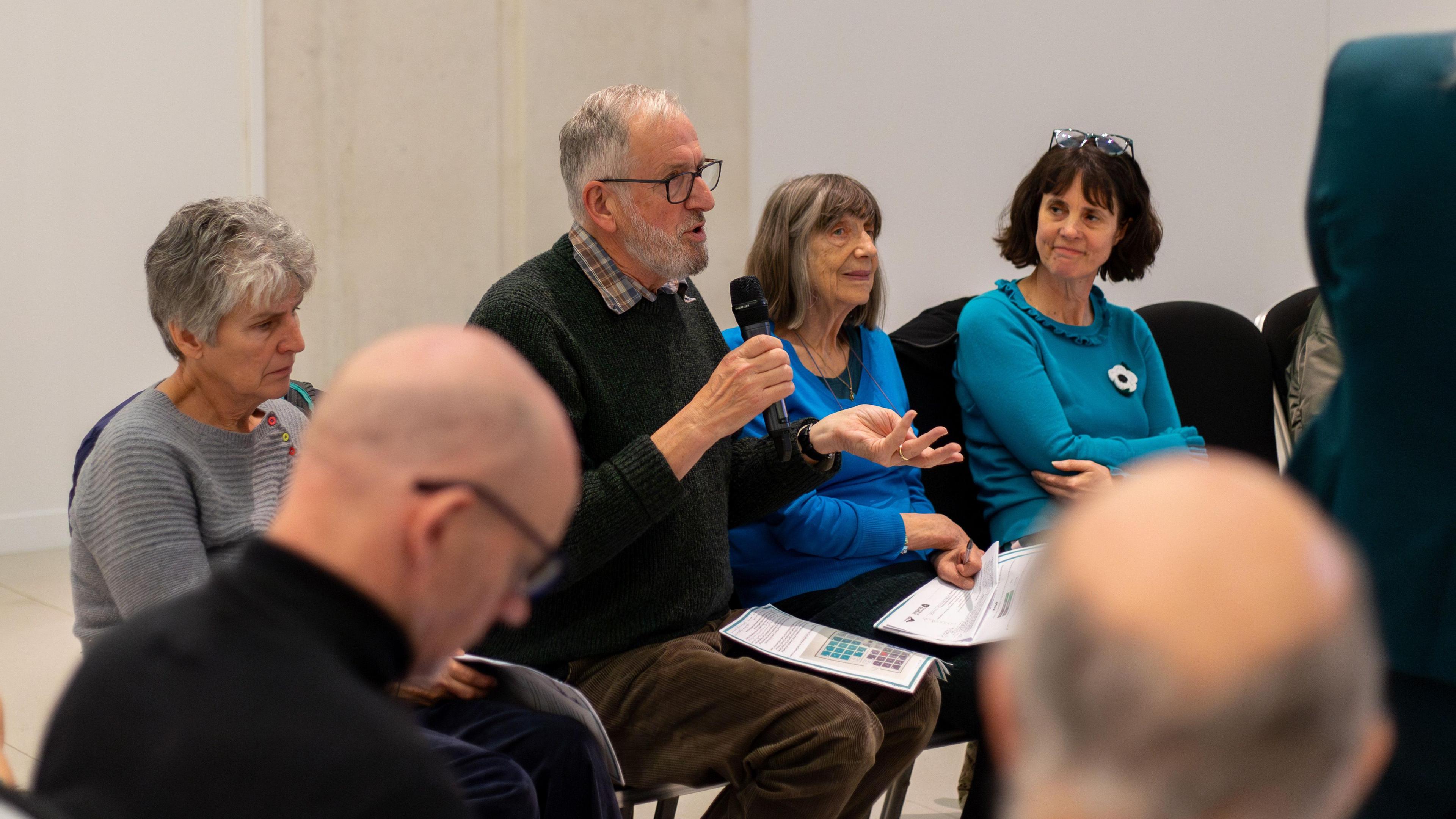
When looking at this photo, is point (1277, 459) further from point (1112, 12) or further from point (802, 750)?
point (1112, 12)

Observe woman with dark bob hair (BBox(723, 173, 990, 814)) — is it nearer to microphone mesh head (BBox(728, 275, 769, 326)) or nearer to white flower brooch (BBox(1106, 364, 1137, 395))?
microphone mesh head (BBox(728, 275, 769, 326))

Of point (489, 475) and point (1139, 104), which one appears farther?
point (1139, 104)

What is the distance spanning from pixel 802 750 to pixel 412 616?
47.7 inches

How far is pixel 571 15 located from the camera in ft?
20.6

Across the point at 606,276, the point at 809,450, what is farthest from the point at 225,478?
the point at 809,450

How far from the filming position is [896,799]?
2.57 m

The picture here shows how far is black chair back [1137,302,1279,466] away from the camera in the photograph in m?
3.25

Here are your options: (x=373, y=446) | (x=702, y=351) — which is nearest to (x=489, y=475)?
(x=373, y=446)

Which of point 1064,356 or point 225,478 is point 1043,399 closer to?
point 1064,356

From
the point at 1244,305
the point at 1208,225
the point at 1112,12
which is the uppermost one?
the point at 1112,12

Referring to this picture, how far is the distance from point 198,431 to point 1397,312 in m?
1.63

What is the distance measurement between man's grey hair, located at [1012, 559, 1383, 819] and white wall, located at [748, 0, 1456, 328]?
4.94m

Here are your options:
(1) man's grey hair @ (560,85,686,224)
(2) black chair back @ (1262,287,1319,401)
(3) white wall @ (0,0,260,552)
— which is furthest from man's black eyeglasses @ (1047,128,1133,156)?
(3) white wall @ (0,0,260,552)

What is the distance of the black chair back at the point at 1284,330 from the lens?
3281 mm
